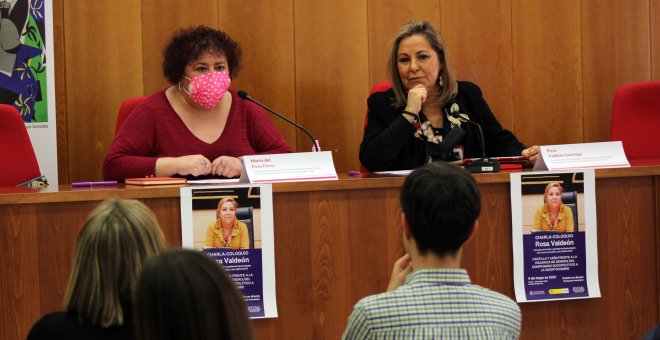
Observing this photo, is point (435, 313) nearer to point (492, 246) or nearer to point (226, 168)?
point (492, 246)

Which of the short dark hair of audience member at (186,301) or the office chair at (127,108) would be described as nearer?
the short dark hair of audience member at (186,301)

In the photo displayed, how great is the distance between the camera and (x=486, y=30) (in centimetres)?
442

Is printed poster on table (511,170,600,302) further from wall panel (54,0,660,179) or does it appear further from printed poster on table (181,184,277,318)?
Answer: wall panel (54,0,660,179)

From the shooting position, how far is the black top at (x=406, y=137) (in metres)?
3.35

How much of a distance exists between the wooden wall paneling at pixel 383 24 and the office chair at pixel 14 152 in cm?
164

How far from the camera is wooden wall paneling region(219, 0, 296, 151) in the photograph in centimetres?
423

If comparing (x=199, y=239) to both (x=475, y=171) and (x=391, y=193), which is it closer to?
(x=391, y=193)

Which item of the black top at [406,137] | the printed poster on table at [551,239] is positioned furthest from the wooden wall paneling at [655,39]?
the printed poster on table at [551,239]

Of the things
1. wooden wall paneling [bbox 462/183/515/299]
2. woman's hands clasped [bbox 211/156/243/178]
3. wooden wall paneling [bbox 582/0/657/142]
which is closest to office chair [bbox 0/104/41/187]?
woman's hands clasped [bbox 211/156/243/178]

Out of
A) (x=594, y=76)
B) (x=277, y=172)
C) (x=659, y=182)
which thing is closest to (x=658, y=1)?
(x=594, y=76)

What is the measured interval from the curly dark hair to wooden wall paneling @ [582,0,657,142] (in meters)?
1.91

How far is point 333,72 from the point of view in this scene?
4.30m

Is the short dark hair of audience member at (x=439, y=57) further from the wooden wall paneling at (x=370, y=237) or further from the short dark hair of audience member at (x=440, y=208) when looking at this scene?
the short dark hair of audience member at (x=440, y=208)

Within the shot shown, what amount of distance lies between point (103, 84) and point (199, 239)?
193 centimetres
